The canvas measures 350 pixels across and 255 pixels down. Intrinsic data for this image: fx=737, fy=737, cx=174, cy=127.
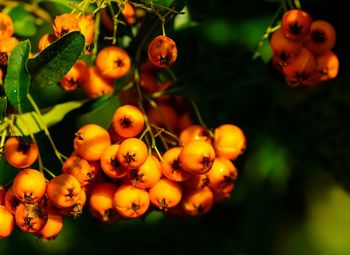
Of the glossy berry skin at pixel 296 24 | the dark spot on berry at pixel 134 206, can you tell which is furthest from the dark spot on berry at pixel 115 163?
the glossy berry skin at pixel 296 24

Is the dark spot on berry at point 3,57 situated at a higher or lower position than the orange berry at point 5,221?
higher

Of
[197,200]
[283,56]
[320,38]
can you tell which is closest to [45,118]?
[197,200]

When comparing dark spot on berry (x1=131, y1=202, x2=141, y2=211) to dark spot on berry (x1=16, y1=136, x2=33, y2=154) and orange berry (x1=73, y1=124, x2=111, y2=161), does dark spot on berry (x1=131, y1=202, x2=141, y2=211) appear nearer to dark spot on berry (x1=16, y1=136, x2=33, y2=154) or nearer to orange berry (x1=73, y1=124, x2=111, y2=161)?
orange berry (x1=73, y1=124, x2=111, y2=161)

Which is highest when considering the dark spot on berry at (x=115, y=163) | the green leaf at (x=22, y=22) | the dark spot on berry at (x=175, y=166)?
the green leaf at (x=22, y=22)

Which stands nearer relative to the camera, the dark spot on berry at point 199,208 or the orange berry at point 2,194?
the orange berry at point 2,194

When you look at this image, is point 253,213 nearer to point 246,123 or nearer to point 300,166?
point 300,166

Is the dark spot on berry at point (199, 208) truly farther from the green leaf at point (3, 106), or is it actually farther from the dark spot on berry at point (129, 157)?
the green leaf at point (3, 106)

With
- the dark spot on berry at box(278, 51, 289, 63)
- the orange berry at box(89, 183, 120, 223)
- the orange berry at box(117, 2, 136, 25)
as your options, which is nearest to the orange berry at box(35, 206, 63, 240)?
the orange berry at box(89, 183, 120, 223)

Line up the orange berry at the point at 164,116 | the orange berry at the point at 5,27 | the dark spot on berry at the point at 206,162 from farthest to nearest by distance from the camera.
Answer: the orange berry at the point at 164,116 < the orange berry at the point at 5,27 < the dark spot on berry at the point at 206,162

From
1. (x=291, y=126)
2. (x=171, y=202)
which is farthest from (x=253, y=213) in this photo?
(x=171, y=202)
